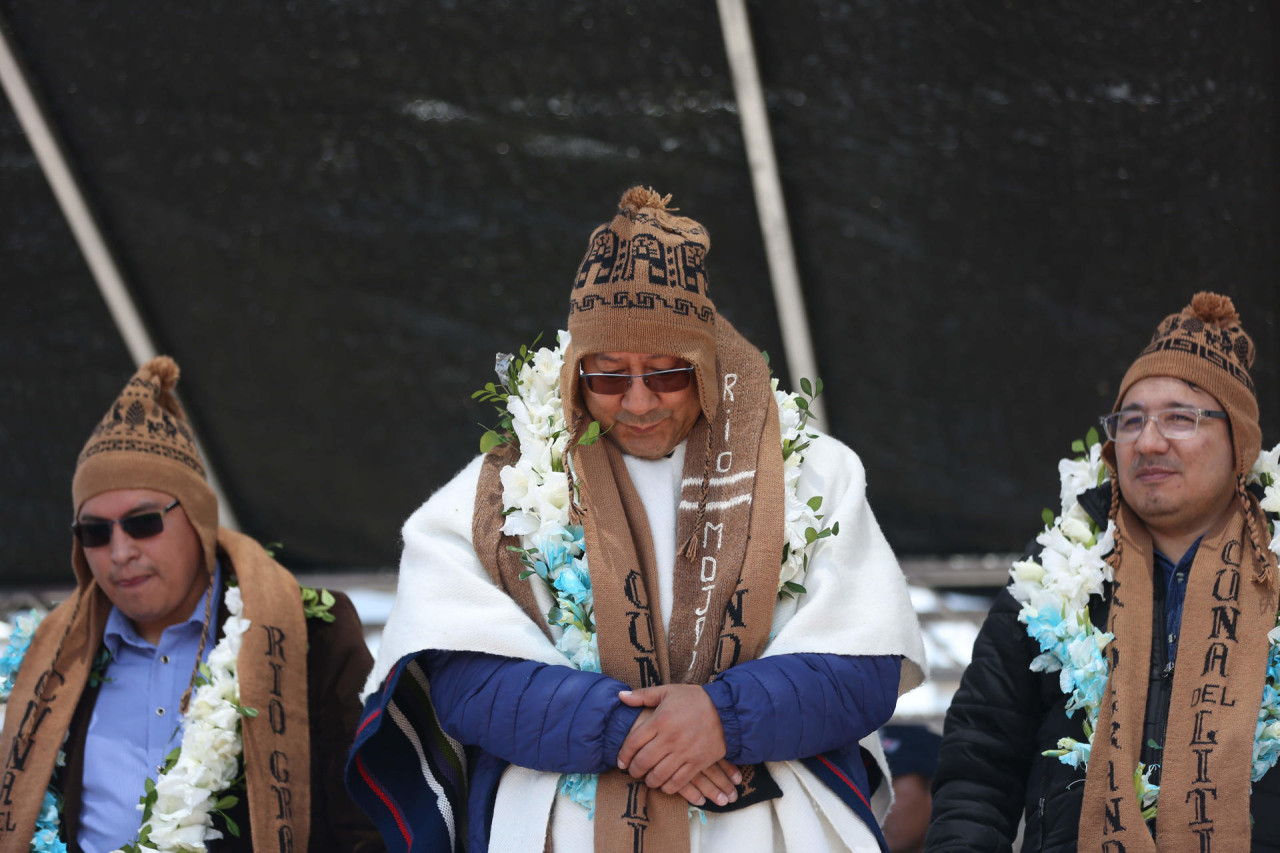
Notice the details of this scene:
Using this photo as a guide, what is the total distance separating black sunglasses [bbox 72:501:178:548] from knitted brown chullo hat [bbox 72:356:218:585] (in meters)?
0.07

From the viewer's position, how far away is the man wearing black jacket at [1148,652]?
8.81ft

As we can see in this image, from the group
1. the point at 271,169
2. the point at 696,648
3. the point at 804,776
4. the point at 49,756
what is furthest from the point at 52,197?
the point at 804,776

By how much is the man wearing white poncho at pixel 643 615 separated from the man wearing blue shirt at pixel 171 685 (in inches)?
21.4

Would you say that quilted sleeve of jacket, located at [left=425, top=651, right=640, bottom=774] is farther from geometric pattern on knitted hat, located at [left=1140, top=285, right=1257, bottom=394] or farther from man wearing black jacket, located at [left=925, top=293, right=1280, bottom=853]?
geometric pattern on knitted hat, located at [left=1140, top=285, right=1257, bottom=394]

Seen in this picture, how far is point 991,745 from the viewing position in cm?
297

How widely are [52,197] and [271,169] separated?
73 cm

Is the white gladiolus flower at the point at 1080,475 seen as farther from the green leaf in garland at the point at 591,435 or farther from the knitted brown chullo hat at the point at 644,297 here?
the green leaf in garland at the point at 591,435

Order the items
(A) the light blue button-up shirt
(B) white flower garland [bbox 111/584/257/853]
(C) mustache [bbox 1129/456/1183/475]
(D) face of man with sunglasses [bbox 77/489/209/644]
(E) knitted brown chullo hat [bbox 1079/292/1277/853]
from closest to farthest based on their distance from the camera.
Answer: (E) knitted brown chullo hat [bbox 1079/292/1277/853] → (C) mustache [bbox 1129/456/1183/475] → (B) white flower garland [bbox 111/584/257/853] → (A) the light blue button-up shirt → (D) face of man with sunglasses [bbox 77/489/209/644]

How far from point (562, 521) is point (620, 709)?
424mm

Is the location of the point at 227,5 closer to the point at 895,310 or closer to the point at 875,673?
the point at 895,310

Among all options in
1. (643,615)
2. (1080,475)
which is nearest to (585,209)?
(1080,475)

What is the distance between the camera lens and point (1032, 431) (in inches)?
178

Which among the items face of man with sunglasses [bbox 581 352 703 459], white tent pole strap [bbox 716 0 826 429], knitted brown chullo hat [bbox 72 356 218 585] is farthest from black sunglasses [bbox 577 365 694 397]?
knitted brown chullo hat [bbox 72 356 218 585]

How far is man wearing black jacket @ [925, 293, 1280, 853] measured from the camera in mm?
2686
